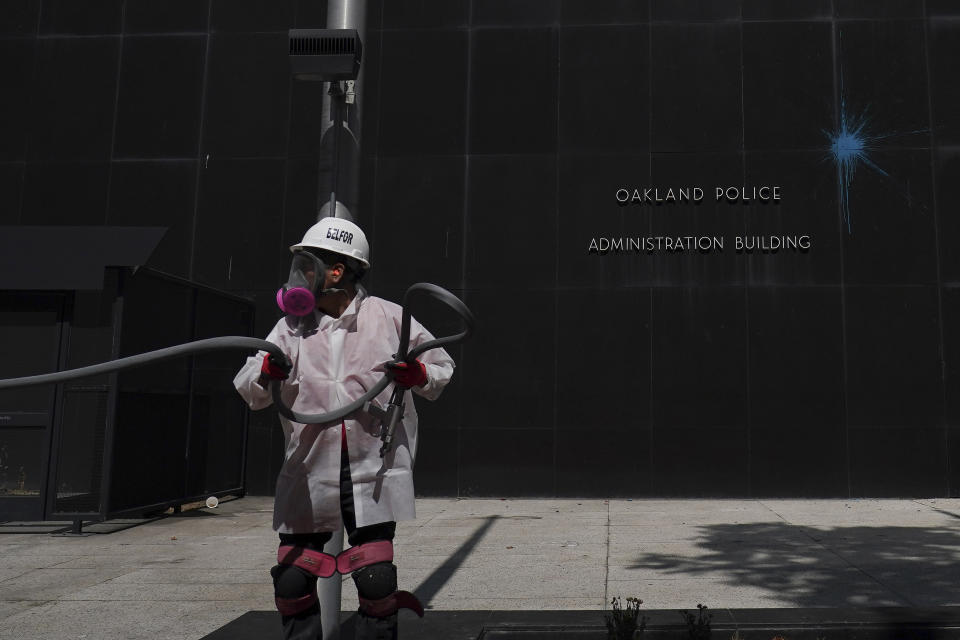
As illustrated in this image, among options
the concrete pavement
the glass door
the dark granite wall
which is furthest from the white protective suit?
the dark granite wall

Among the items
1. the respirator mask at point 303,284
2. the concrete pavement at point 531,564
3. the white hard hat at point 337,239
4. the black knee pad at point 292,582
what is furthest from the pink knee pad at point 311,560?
the concrete pavement at point 531,564

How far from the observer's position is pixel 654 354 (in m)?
13.0

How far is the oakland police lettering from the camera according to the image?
13.3 feet

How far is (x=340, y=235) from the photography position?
13.4 feet

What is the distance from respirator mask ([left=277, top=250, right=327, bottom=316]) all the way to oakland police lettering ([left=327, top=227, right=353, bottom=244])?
0.13 meters

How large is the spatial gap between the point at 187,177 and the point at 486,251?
16.4ft

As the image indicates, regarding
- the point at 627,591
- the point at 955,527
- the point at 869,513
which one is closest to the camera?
the point at 627,591

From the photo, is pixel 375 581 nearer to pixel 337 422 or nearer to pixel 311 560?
pixel 311 560

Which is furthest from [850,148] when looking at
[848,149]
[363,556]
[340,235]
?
[363,556]

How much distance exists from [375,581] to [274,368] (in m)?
1.05

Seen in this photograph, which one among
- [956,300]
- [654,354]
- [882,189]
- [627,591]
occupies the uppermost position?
[882,189]

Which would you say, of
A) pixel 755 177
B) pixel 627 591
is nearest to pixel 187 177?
pixel 755 177

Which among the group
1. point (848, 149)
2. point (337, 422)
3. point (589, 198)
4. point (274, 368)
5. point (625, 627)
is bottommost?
point (625, 627)

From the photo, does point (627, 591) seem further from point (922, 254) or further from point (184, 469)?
point (922, 254)
